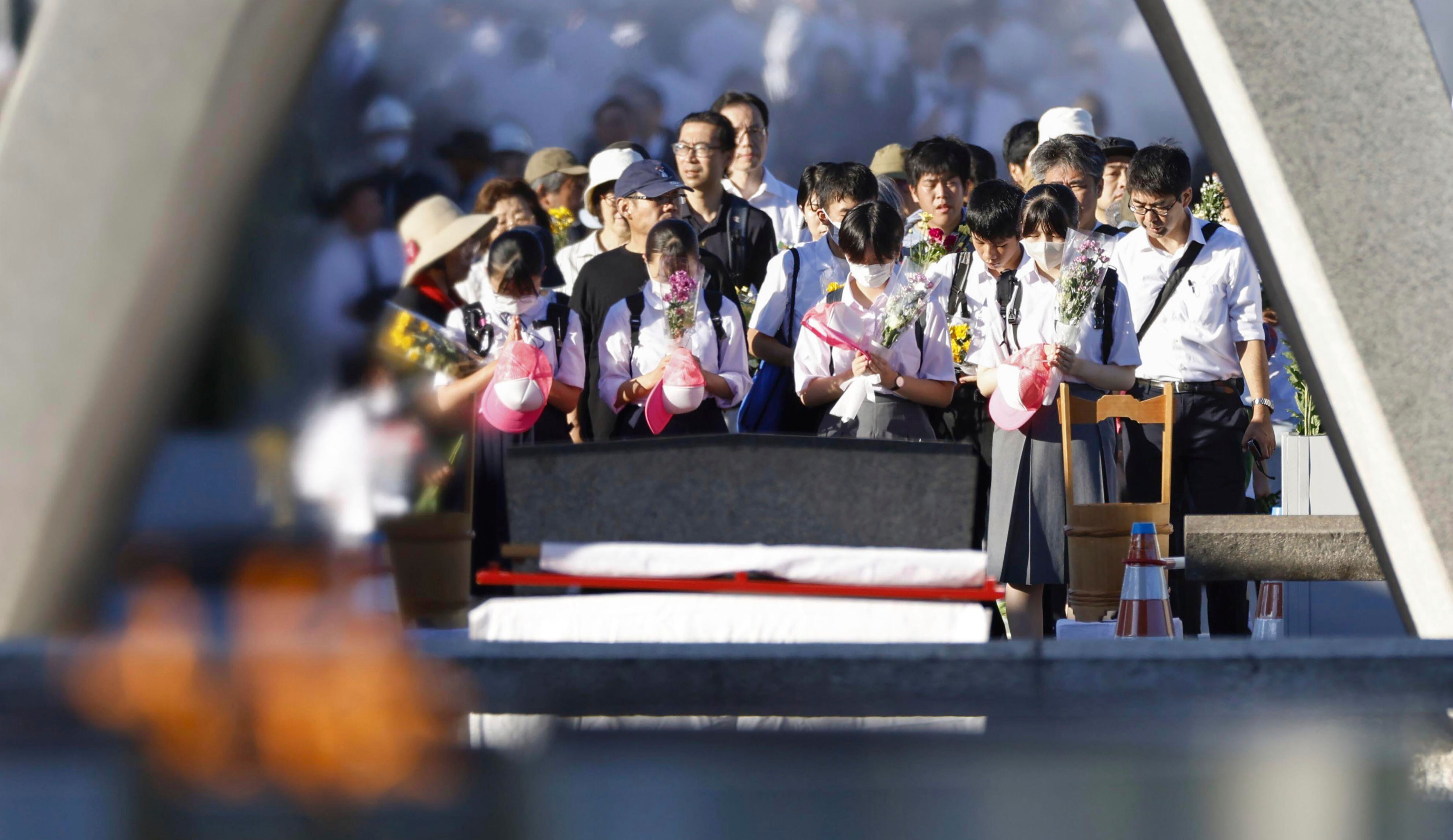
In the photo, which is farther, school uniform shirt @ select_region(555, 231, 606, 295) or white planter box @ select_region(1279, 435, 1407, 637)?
school uniform shirt @ select_region(555, 231, 606, 295)

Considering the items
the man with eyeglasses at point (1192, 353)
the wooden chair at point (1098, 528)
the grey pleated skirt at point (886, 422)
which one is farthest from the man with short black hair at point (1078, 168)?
the grey pleated skirt at point (886, 422)

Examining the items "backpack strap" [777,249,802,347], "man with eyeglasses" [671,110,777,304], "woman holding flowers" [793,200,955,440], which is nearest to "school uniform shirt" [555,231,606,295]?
"man with eyeglasses" [671,110,777,304]

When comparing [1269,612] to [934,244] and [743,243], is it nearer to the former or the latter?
[934,244]

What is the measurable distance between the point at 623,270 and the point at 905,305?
4.00 ft

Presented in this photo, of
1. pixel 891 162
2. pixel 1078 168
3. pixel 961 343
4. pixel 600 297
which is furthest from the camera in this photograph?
pixel 891 162

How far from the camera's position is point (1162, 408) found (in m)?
6.01

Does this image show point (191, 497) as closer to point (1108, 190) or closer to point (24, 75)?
point (24, 75)

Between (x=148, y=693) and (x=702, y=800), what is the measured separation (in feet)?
3.71

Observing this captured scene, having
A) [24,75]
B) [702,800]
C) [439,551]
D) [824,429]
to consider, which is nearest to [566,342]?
[824,429]

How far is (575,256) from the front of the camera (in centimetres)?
728

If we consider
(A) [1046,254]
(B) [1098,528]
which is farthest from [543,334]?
(B) [1098,528]

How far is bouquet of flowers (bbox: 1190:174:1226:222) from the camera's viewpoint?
25.2ft

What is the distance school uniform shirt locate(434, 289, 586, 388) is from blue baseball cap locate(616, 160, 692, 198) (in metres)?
0.56

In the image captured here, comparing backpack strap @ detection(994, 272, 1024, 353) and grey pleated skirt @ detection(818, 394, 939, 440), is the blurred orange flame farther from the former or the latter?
backpack strap @ detection(994, 272, 1024, 353)
